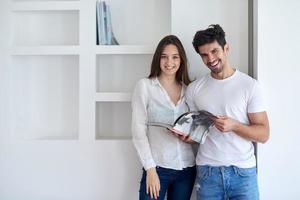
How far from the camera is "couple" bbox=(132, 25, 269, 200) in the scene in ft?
5.27

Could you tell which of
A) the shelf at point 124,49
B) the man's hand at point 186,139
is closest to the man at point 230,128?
the man's hand at point 186,139

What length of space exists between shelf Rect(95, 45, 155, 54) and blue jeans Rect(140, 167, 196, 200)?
791mm

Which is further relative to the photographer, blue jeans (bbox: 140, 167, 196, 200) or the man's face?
blue jeans (bbox: 140, 167, 196, 200)

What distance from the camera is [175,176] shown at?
1775 mm

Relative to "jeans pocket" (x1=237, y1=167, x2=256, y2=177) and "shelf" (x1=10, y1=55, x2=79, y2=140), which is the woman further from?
"shelf" (x1=10, y1=55, x2=79, y2=140)

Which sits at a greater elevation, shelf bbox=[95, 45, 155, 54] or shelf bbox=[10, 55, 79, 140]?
shelf bbox=[95, 45, 155, 54]

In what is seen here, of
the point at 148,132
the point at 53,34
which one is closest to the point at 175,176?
the point at 148,132

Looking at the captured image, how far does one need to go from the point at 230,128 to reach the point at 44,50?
1366 millimetres

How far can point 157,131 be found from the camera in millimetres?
1798

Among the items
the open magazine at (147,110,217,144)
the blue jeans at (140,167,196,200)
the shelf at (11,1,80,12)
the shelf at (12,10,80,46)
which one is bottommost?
the blue jeans at (140,167,196,200)

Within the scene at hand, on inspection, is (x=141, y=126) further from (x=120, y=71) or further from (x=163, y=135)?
(x=120, y=71)

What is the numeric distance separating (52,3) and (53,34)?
0.84ft

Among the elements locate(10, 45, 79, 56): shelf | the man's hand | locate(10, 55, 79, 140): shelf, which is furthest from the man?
locate(10, 55, 79, 140): shelf

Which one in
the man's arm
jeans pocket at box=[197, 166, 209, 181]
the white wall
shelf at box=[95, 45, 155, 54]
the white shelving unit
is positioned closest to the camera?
the man's arm
